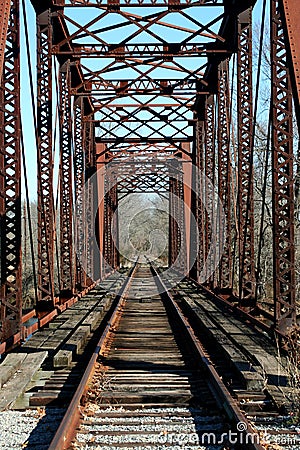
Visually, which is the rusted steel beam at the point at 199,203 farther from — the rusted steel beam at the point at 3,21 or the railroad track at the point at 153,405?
the rusted steel beam at the point at 3,21

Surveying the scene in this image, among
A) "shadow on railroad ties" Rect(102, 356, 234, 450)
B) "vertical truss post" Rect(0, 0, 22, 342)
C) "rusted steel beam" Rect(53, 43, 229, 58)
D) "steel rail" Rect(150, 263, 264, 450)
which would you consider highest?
"rusted steel beam" Rect(53, 43, 229, 58)

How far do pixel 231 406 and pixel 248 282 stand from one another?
22.6 ft

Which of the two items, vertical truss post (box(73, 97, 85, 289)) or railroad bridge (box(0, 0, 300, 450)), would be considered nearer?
railroad bridge (box(0, 0, 300, 450))

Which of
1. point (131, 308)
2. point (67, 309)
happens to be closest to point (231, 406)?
point (67, 309)

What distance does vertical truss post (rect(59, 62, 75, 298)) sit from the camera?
1500 cm

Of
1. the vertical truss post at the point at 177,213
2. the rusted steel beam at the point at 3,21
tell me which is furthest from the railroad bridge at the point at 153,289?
the vertical truss post at the point at 177,213

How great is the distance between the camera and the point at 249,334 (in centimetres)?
916

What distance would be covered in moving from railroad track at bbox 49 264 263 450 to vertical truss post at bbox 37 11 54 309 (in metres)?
2.64

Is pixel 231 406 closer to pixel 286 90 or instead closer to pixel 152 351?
pixel 152 351

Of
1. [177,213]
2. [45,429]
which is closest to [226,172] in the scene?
[45,429]

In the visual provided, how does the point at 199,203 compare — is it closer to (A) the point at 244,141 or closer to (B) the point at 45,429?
(A) the point at 244,141

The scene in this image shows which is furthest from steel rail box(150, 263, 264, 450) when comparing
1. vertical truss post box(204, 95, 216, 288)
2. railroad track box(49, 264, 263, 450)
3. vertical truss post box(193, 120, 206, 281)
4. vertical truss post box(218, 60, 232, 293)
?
vertical truss post box(193, 120, 206, 281)

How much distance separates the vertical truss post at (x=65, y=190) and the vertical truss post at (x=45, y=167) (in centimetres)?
257

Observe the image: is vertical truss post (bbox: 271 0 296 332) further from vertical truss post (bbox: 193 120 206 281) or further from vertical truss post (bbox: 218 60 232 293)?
vertical truss post (bbox: 193 120 206 281)
